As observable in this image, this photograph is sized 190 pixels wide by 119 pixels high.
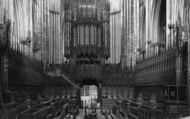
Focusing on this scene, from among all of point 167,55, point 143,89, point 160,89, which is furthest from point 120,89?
point 167,55

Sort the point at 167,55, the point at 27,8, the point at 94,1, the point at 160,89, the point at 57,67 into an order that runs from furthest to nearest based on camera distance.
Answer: the point at 94,1 < the point at 57,67 < the point at 27,8 < the point at 160,89 < the point at 167,55

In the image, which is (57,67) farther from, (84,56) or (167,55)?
(167,55)

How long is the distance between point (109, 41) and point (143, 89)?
13.5m

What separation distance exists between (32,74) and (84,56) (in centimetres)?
1326

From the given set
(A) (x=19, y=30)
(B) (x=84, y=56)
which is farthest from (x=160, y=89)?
(B) (x=84, y=56)

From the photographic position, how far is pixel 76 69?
3475 centimetres

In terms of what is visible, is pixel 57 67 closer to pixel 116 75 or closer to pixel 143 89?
pixel 116 75

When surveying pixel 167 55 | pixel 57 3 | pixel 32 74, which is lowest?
pixel 32 74

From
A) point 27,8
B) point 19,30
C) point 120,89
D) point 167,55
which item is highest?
point 27,8

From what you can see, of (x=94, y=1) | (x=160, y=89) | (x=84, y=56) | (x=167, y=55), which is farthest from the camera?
(x=94, y=1)

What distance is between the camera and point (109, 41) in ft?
134

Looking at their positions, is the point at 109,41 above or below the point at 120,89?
above

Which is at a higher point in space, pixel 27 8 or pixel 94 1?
pixel 94 1

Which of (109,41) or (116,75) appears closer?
(116,75)
